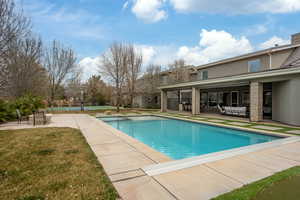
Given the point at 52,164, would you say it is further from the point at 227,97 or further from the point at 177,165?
the point at 227,97

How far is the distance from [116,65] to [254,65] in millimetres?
14693

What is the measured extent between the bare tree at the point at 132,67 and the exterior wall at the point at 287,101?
1548 centimetres

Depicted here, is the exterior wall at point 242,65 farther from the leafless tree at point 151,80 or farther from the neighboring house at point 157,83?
the leafless tree at point 151,80

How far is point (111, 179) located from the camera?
3.11 metres

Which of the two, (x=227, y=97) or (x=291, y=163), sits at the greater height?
(x=227, y=97)

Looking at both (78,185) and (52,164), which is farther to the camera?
(52,164)

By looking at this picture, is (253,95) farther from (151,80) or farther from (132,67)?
(151,80)

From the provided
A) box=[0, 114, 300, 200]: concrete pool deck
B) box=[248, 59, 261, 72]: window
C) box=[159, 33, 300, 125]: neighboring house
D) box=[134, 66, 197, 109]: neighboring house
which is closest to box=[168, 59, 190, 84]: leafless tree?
box=[134, 66, 197, 109]: neighboring house

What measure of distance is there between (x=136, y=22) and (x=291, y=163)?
602 inches

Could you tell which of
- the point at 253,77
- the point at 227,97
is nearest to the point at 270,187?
the point at 253,77

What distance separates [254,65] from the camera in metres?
13.6

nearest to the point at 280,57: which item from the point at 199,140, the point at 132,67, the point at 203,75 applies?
the point at 203,75

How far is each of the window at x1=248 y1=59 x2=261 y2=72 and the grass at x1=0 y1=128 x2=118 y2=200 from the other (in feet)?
48.0

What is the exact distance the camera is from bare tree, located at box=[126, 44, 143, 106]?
2081 centimetres
